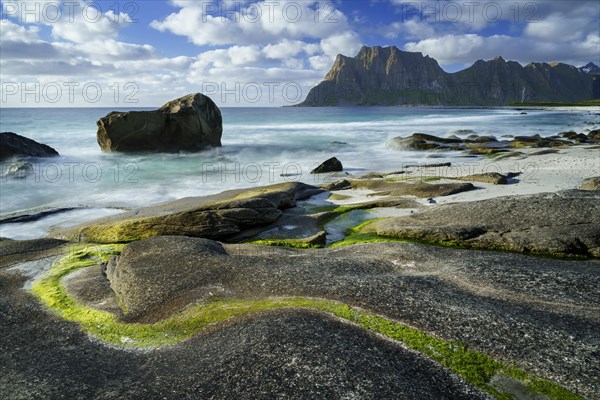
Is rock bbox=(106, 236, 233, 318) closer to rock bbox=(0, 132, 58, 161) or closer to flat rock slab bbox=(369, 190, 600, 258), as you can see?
flat rock slab bbox=(369, 190, 600, 258)

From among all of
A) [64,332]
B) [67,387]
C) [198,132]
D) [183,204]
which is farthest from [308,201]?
[198,132]

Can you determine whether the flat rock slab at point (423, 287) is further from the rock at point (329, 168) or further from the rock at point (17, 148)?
the rock at point (17, 148)

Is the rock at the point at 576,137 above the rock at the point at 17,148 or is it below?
above

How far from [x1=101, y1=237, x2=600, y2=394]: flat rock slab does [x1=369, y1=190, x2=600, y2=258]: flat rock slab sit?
0.99 m

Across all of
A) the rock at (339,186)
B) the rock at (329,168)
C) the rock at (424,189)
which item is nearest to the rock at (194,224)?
the rock at (424,189)

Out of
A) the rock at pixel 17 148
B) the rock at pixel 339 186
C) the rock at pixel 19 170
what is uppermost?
the rock at pixel 17 148

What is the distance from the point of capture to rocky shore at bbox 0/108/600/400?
6.12 meters

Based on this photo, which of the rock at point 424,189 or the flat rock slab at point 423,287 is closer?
the flat rock slab at point 423,287

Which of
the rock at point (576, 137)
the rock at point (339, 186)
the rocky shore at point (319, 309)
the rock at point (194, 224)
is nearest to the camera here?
the rocky shore at point (319, 309)

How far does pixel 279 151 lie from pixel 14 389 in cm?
5234

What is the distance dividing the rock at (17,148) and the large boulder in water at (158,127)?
24.0 feet

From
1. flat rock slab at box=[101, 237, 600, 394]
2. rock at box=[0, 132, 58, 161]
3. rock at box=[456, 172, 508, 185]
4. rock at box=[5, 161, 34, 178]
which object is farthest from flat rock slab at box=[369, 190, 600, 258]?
rock at box=[0, 132, 58, 161]

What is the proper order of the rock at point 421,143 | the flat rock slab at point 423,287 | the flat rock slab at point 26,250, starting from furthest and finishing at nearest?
the rock at point 421,143 → the flat rock slab at point 26,250 → the flat rock slab at point 423,287

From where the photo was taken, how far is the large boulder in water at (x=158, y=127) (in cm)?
4966
